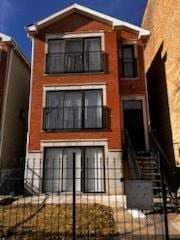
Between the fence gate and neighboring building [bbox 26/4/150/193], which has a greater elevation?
neighboring building [bbox 26/4/150/193]

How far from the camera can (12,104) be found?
58.2 ft

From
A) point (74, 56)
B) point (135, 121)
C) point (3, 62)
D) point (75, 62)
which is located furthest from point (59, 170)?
point (3, 62)

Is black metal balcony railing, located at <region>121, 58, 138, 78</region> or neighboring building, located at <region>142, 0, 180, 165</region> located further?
black metal balcony railing, located at <region>121, 58, 138, 78</region>

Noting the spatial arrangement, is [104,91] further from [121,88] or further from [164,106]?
[164,106]

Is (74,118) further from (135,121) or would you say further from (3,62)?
(3,62)

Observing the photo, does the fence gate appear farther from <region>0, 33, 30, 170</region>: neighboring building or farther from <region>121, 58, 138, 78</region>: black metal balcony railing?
<region>121, 58, 138, 78</region>: black metal balcony railing

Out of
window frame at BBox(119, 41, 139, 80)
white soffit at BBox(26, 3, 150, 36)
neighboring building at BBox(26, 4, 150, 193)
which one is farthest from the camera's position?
window frame at BBox(119, 41, 139, 80)

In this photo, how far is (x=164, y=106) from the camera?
17312 mm

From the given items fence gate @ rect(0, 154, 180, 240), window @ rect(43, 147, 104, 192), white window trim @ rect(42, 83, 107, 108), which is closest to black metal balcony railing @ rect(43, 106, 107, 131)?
white window trim @ rect(42, 83, 107, 108)

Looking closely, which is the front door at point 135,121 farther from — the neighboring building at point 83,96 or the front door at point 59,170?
the front door at point 59,170

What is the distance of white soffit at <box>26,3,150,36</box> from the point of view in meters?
16.8

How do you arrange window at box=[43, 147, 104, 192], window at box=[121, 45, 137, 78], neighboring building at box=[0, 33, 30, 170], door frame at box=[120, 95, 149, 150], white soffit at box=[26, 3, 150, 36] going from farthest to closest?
window at box=[121, 45, 137, 78], white soffit at box=[26, 3, 150, 36], neighboring building at box=[0, 33, 30, 170], door frame at box=[120, 95, 149, 150], window at box=[43, 147, 104, 192]

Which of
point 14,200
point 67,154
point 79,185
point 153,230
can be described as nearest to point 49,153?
point 67,154

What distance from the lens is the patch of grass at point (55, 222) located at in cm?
729
